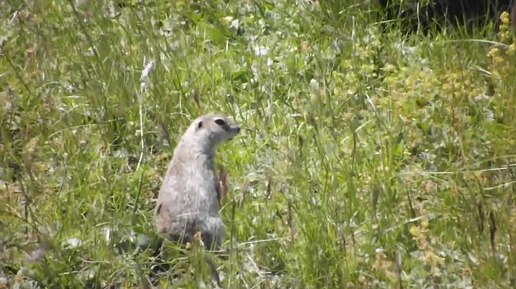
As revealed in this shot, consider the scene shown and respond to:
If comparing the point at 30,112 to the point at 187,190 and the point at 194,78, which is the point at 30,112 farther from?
the point at 187,190

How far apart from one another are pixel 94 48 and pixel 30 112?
1.98 ft

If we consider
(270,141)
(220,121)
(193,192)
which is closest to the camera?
(193,192)

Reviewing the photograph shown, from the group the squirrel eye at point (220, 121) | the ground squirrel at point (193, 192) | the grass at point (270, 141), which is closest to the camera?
the grass at point (270, 141)

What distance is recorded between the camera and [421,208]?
5668 mm

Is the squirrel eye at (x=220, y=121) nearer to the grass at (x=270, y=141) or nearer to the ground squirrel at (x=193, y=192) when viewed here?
the ground squirrel at (x=193, y=192)

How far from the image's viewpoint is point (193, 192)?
5625 millimetres

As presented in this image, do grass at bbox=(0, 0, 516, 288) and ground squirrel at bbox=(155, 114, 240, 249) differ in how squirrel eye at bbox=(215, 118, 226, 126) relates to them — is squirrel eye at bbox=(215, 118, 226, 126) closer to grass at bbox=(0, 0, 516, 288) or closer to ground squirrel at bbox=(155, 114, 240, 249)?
ground squirrel at bbox=(155, 114, 240, 249)

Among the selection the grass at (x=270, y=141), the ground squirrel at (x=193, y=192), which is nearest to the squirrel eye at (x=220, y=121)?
the ground squirrel at (x=193, y=192)

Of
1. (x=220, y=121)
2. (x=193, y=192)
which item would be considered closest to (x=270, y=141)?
(x=220, y=121)

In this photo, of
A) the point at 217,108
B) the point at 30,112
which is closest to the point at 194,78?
the point at 217,108

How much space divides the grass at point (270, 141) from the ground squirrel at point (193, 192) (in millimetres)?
99

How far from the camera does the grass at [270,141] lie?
536 centimetres

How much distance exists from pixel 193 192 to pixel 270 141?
39.3 inches

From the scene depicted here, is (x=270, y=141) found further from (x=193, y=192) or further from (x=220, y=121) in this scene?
(x=193, y=192)
